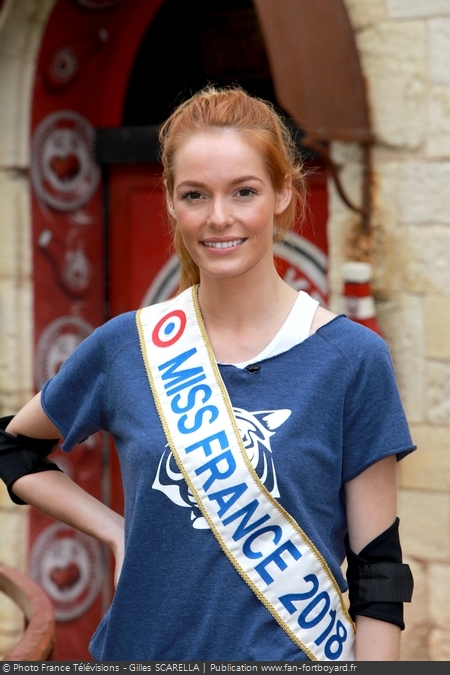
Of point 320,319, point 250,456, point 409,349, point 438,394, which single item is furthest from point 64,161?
point 250,456

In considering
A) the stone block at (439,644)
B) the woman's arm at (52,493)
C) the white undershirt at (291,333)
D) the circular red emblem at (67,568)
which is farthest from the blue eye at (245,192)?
the circular red emblem at (67,568)

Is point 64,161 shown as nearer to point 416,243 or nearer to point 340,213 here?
point 340,213

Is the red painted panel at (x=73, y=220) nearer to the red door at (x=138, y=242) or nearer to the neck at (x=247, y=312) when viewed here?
the red door at (x=138, y=242)

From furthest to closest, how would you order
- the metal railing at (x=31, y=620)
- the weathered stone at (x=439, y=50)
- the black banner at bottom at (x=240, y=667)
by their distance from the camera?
1. the weathered stone at (x=439, y=50)
2. the metal railing at (x=31, y=620)
3. the black banner at bottom at (x=240, y=667)

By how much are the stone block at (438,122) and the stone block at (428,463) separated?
0.96 metres

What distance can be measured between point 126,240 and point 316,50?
4.85 feet

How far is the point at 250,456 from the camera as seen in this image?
5.33 ft

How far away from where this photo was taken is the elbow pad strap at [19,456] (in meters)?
2.03

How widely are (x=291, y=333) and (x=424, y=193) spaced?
1771 mm

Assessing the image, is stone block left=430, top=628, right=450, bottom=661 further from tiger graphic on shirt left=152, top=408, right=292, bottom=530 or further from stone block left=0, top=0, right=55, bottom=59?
stone block left=0, top=0, right=55, bottom=59

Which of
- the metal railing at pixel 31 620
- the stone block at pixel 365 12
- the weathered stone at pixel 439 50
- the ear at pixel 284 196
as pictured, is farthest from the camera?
the stone block at pixel 365 12

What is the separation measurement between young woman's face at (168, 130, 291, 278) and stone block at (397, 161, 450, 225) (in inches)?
65.8

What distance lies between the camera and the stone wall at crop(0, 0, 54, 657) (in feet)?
13.2

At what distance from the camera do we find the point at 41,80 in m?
4.13
